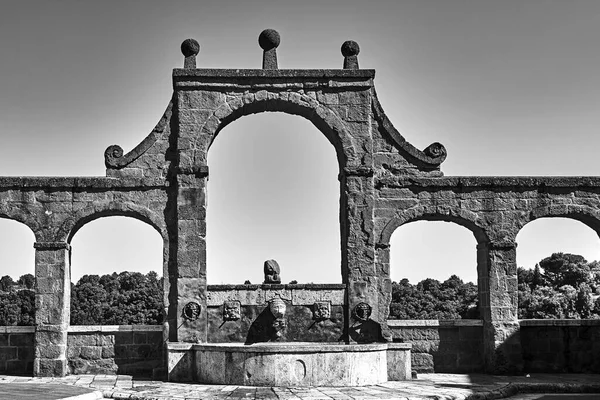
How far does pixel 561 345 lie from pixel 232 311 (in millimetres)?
6540

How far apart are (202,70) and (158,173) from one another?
2.14 metres

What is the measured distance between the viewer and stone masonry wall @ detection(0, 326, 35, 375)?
51.9 ft

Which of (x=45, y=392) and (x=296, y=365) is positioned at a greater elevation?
(x=296, y=365)

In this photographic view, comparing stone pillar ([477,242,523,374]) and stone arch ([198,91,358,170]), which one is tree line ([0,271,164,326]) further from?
stone pillar ([477,242,523,374])

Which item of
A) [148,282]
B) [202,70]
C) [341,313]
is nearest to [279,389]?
[341,313]

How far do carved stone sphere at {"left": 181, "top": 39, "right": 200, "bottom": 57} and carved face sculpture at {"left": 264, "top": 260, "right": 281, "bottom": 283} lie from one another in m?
4.30

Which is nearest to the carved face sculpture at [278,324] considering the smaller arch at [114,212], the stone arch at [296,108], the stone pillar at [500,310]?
the smaller arch at [114,212]

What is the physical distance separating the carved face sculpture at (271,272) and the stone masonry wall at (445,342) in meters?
2.48

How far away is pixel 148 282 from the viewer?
139ft

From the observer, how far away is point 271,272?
608 inches

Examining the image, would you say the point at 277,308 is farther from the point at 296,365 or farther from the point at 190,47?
the point at 190,47

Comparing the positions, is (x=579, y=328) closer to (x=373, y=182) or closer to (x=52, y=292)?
(x=373, y=182)

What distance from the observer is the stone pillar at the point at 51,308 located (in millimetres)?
15203

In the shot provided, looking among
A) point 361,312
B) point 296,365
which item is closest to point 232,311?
point 361,312
